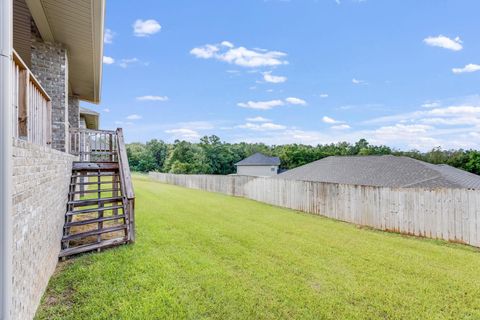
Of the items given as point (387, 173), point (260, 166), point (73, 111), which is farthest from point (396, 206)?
point (260, 166)

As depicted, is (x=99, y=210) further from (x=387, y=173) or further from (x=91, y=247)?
(x=387, y=173)

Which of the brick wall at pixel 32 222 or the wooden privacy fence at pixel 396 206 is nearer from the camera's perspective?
the brick wall at pixel 32 222

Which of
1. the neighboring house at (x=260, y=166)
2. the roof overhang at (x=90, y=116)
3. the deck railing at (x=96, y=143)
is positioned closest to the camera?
the deck railing at (x=96, y=143)

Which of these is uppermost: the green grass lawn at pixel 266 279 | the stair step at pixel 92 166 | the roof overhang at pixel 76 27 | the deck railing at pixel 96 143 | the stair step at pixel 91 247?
the roof overhang at pixel 76 27

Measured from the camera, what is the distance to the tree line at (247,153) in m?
30.9

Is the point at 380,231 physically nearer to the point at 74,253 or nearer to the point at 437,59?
the point at 74,253

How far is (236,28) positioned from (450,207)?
64.6ft

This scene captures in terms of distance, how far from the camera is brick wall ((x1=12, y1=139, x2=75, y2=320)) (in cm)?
238

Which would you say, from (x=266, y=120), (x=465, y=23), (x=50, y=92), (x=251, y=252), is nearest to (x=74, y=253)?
(x=251, y=252)

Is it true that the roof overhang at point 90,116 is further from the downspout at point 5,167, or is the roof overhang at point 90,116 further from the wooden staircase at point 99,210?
the downspout at point 5,167

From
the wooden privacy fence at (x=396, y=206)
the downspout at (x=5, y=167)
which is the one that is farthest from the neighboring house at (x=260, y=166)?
the downspout at (x=5, y=167)

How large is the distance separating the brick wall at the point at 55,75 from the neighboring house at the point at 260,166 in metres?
34.7

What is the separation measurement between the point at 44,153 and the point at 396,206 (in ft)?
29.0

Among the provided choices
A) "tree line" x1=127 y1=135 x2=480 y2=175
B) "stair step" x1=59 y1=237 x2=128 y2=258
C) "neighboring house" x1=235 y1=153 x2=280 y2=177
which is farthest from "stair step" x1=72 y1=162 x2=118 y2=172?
"neighboring house" x1=235 y1=153 x2=280 y2=177
